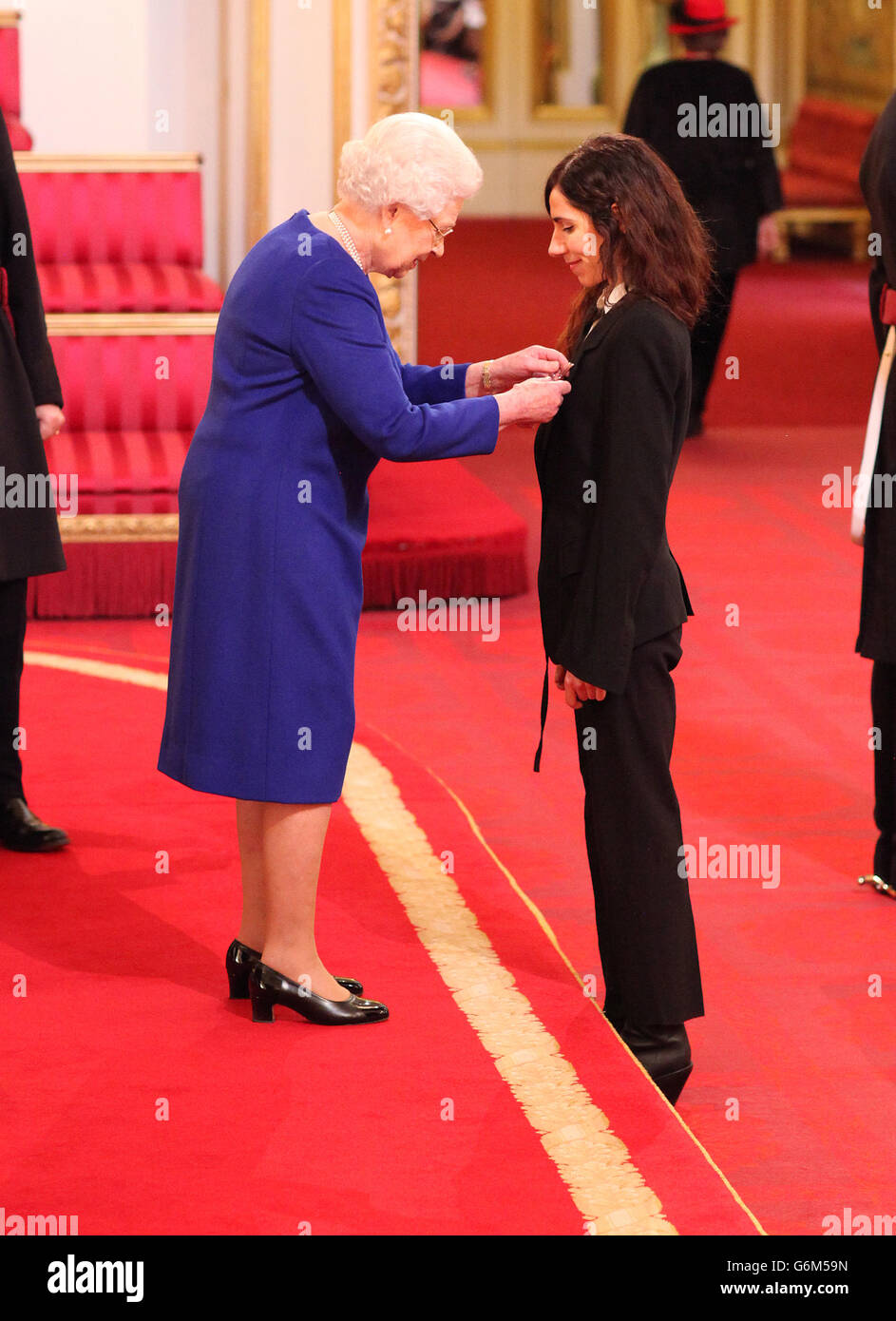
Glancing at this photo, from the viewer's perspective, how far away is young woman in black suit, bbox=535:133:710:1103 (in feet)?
8.86

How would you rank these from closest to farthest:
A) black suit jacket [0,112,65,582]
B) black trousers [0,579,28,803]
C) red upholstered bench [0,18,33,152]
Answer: black suit jacket [0,112,65,582] → black trousers [0,579,28,803] → red upholstered bench [0,18,33,152]

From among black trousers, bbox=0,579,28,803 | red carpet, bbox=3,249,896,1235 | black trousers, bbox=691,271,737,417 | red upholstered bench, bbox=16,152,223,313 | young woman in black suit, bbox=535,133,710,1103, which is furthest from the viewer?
black trousers, bbox=691,271,737,417

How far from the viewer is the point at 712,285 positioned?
9.94ft

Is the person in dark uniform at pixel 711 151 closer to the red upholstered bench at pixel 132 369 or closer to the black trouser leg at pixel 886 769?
the red upholstered bench at pixel 132 369

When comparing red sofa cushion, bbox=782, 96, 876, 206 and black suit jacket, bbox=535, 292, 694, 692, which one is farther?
red sofa cushion, bbox=782, 96, 876, 206

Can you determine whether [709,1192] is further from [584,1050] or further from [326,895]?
[326,895]

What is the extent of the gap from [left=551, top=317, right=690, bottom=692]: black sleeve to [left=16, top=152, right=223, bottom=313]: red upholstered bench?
4255 millimetres

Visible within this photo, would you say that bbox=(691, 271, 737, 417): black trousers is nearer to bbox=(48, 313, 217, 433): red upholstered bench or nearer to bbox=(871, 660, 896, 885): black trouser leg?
bbox=(48, 313, 217, 433): red upholstered bench

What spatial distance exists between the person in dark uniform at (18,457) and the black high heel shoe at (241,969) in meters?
0.84

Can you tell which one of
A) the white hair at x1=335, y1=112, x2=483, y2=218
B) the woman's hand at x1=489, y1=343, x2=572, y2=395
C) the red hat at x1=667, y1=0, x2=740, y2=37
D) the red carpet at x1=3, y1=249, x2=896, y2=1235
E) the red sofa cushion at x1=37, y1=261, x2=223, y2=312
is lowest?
the red carpet at x1=3, y1=249, x2=896, y2=1235

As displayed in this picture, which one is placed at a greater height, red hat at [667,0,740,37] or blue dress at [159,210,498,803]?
red hat at [667,0,740,37]

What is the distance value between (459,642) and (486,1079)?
2.98m

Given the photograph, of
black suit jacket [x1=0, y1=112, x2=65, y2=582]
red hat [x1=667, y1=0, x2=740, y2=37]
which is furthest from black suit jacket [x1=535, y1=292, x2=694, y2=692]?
red hat [x1=667, y1=0, x2=740, y2=37]

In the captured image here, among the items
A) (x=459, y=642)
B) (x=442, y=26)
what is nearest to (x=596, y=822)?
(x=459, y=642)
